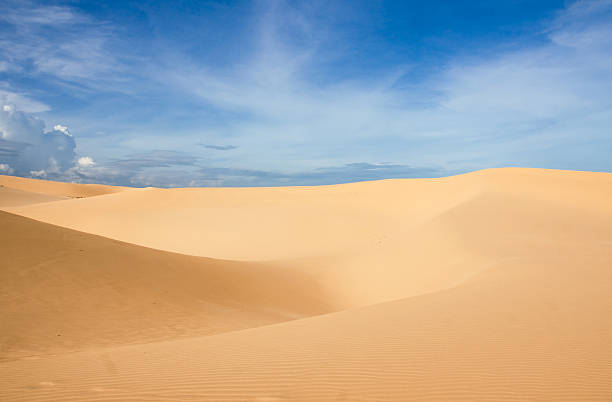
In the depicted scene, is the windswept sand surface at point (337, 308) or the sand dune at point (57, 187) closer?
the windswept sand surface at point (337, 308)

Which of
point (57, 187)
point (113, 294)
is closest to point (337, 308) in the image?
point (113, 294)

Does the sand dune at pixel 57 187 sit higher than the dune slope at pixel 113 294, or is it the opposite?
the sand dune at pixel 57 187

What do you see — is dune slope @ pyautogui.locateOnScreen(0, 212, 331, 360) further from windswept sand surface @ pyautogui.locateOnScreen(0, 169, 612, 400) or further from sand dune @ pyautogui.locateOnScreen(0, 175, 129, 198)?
sand dune @ pyautogui.locateOnScreen(0, 175, 129, 198)

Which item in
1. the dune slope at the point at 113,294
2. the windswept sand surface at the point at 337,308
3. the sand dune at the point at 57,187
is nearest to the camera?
the windswept sand surface at the point at 337,308

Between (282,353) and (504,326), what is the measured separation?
10.8 feet

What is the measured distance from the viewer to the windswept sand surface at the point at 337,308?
387 centimetres

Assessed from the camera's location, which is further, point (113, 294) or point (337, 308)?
point (337, 308)

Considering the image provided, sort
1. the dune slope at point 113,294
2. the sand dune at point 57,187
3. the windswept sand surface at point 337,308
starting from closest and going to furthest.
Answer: the windswept sand surface at point 337,308 → the dune slope at point 113,294 → the sand dune at point 57,187

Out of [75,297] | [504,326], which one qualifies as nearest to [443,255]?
[504,326]

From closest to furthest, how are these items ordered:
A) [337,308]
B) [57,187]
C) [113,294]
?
[113,294]
[337,308]
[57,187]

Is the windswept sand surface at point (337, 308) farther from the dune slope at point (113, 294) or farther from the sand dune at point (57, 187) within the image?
the sand dune at point (57, 187)

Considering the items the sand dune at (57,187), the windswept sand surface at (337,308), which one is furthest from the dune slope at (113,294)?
the sand dune at (57,187)

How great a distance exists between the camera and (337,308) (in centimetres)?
1198

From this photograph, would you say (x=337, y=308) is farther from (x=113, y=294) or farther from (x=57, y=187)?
(x=57, y=187)
